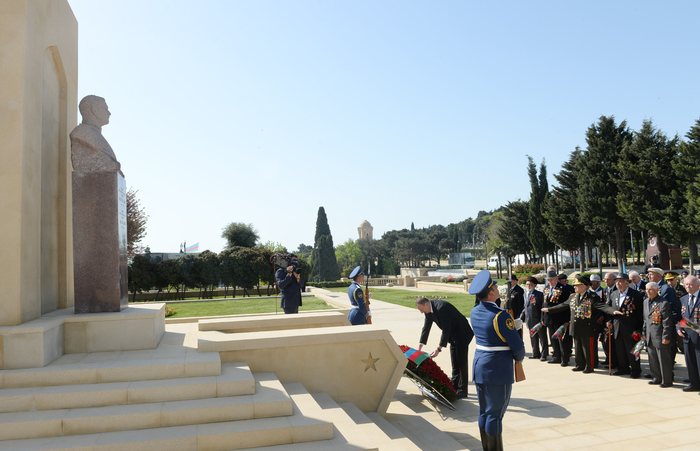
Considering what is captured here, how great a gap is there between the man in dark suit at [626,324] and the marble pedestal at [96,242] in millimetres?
8830

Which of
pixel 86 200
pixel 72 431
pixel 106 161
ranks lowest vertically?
pixel 72 431

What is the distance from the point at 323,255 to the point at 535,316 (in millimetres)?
51677

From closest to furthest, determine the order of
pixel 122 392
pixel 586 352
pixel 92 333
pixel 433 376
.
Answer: pixel 122 392 → pixel 92 333 → pixel 433 376 → pixel 586 352

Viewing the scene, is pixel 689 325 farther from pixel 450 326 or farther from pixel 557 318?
pixel 450 326

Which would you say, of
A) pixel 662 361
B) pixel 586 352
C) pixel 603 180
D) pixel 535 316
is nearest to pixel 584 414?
pixel 662 361

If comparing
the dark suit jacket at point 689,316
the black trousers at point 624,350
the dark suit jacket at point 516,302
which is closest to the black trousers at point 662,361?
the dark suit jacket at point 689,316

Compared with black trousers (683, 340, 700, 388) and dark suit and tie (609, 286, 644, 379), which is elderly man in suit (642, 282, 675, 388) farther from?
dark suit and tie (609, 286, 644, 379)

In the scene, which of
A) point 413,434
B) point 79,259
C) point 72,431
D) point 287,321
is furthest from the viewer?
point 287,321

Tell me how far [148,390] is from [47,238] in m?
3.97

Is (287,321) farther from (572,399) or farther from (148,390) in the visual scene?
(572,399)

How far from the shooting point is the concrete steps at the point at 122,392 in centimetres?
464

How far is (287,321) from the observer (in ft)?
27.0

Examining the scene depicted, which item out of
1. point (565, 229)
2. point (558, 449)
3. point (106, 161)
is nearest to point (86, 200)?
point (106, 161)

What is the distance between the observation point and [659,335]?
7395 mm
